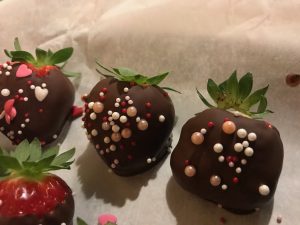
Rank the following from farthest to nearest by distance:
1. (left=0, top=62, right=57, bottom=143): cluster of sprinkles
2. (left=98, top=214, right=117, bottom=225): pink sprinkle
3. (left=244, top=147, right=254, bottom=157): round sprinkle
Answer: (left=0, top=62, right=57, bottom=143): cluster of sprinkles < (left=98, top=214, right=117, bottom=225): pink sprinkle < (left=244, top=147, right=254, bottom=157): round sprinkle

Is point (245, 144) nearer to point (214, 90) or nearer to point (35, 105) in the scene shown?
point (214, 90)

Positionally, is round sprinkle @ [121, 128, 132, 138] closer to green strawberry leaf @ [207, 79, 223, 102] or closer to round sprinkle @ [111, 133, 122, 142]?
round sprinkle @ [111, 133, 122, 142]

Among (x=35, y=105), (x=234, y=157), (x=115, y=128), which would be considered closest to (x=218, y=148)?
(x=234, y=157)

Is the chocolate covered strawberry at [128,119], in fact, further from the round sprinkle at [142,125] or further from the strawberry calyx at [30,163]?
the strawberry calyx at [30,163]

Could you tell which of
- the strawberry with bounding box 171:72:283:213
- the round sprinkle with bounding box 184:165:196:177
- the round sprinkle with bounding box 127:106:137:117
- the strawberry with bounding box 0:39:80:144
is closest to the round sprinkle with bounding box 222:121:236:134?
the strawberry with bounding box 171:72:283:213

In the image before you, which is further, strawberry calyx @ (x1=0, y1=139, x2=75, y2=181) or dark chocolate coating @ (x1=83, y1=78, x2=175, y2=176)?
dark chocolate coating @ (x1=83, y1=78, x2=175, y2=176)

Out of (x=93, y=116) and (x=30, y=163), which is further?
(x=93, y=116)

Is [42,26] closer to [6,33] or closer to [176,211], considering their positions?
[6,33]

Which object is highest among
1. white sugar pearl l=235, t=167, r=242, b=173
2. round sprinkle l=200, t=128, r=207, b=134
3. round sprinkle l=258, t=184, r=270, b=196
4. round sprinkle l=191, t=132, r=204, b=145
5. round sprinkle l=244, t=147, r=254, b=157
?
round sprinkle l=200, t=128, r=207, b=134
